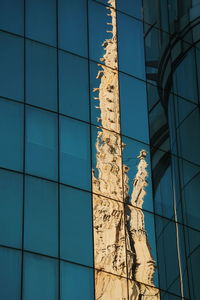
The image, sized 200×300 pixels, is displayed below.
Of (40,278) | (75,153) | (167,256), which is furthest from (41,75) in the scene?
(167,256)

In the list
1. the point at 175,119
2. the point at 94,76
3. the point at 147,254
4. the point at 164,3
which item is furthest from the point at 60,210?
the point at 164,3

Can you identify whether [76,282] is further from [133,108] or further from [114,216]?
[133,108]

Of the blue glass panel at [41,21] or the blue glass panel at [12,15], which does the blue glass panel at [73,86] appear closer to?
the blue glass panel at [41,21]

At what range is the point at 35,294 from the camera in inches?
1241

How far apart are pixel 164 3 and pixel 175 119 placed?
5.45 m

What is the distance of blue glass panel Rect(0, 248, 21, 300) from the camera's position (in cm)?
3081

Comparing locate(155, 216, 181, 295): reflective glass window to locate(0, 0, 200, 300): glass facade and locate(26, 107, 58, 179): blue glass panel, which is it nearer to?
locate(0, 0, 200, 300): glass facade

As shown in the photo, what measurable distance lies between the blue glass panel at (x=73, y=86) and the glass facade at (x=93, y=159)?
5cm

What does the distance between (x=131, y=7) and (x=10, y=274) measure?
46.3 ft

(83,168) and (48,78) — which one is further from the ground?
(48,78)

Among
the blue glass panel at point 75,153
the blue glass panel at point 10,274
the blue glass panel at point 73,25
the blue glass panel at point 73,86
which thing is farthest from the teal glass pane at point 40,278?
the blue glass panel at point 73,25

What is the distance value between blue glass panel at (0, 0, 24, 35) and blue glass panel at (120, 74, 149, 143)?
195 inches

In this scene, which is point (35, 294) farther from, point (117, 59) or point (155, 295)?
point (117, 59)

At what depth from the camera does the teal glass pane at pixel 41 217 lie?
32250 mm
